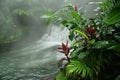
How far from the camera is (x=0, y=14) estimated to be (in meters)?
13.5

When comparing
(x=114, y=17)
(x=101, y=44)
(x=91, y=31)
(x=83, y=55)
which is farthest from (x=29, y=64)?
(x=114, y=17)

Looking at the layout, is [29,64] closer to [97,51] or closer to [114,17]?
[97,51]

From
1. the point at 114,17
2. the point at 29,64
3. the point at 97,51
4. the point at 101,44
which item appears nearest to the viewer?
the point at 114,17

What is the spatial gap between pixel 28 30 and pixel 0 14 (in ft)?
6.80

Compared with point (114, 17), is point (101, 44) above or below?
below

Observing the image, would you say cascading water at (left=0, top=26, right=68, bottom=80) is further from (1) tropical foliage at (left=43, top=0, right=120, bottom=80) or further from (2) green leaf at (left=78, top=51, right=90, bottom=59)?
(2) green leaf at (left=78, top=51, right=90, bottom=59)

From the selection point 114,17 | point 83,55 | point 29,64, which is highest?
point 114,17

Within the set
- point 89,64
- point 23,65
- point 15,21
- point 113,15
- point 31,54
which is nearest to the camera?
point 113,15

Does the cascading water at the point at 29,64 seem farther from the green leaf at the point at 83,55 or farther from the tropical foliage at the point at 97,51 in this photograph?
the green leaf at the point at 83,55

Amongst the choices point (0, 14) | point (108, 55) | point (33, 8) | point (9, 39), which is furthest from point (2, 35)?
point (108, 55)

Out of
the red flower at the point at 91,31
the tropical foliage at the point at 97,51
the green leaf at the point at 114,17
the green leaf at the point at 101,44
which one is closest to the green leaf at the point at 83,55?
the tropical foliage at the point at 97,51

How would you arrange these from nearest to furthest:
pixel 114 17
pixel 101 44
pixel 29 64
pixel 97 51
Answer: pixel 114 17 → pixel 101 44 → pixel 97 51 → pixel 29 64

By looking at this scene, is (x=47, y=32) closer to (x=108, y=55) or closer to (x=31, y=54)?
(x=31, y=54)

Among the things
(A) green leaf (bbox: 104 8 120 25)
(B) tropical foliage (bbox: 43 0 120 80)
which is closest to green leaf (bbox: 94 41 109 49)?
(B) tropical foliage (bbox: 43 0 120 80)
